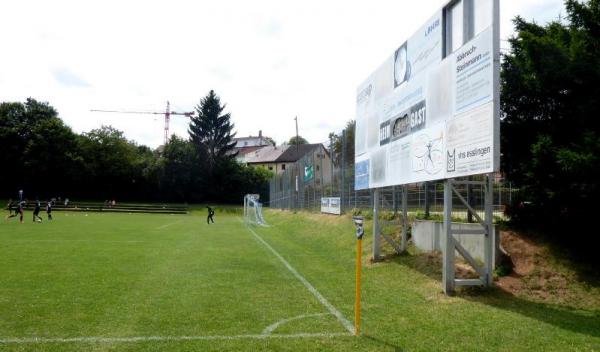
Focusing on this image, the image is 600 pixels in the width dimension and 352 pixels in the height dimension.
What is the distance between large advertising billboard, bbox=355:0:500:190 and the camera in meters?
8.05

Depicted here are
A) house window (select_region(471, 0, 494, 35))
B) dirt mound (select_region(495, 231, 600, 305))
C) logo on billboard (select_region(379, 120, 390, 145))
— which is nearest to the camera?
house window (select_region(471, 0, 494, 35))

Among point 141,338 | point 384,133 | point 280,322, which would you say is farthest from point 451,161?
point 141,338

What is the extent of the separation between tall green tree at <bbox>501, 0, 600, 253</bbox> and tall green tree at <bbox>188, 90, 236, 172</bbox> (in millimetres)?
72278

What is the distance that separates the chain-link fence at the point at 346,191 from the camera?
14.5m

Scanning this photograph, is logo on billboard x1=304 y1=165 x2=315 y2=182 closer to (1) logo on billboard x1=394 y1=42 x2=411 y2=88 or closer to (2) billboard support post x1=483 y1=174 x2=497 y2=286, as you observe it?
(1) logo on billboard x1=394 y1=42 x2=411 y2=88

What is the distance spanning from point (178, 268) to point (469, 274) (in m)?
6.61

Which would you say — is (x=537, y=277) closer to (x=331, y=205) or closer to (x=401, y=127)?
(x=401, y=127)

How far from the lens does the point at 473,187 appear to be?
1439cm

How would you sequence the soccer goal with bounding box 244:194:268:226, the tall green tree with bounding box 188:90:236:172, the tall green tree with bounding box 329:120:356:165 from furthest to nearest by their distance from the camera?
1. the tall green tree with bounding box 188:90:236:172
2. the soccer goal with bounding box 244:194:268:226
3. the tall green tree with bounding box 329:120:356:165

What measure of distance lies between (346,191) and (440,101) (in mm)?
14752

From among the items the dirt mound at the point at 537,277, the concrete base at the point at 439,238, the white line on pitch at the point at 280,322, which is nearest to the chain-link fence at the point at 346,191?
the concrete base at the point at 439,238

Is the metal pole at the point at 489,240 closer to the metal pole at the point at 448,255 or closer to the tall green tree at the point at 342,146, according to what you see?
the metal pole at the point at 448,255

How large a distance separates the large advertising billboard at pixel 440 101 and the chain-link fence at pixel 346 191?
2.50 metres

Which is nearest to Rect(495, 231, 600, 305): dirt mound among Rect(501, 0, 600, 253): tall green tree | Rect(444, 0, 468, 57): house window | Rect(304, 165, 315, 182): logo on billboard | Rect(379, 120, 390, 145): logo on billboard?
Rect(501, 0, 600, 253): tall green tree
